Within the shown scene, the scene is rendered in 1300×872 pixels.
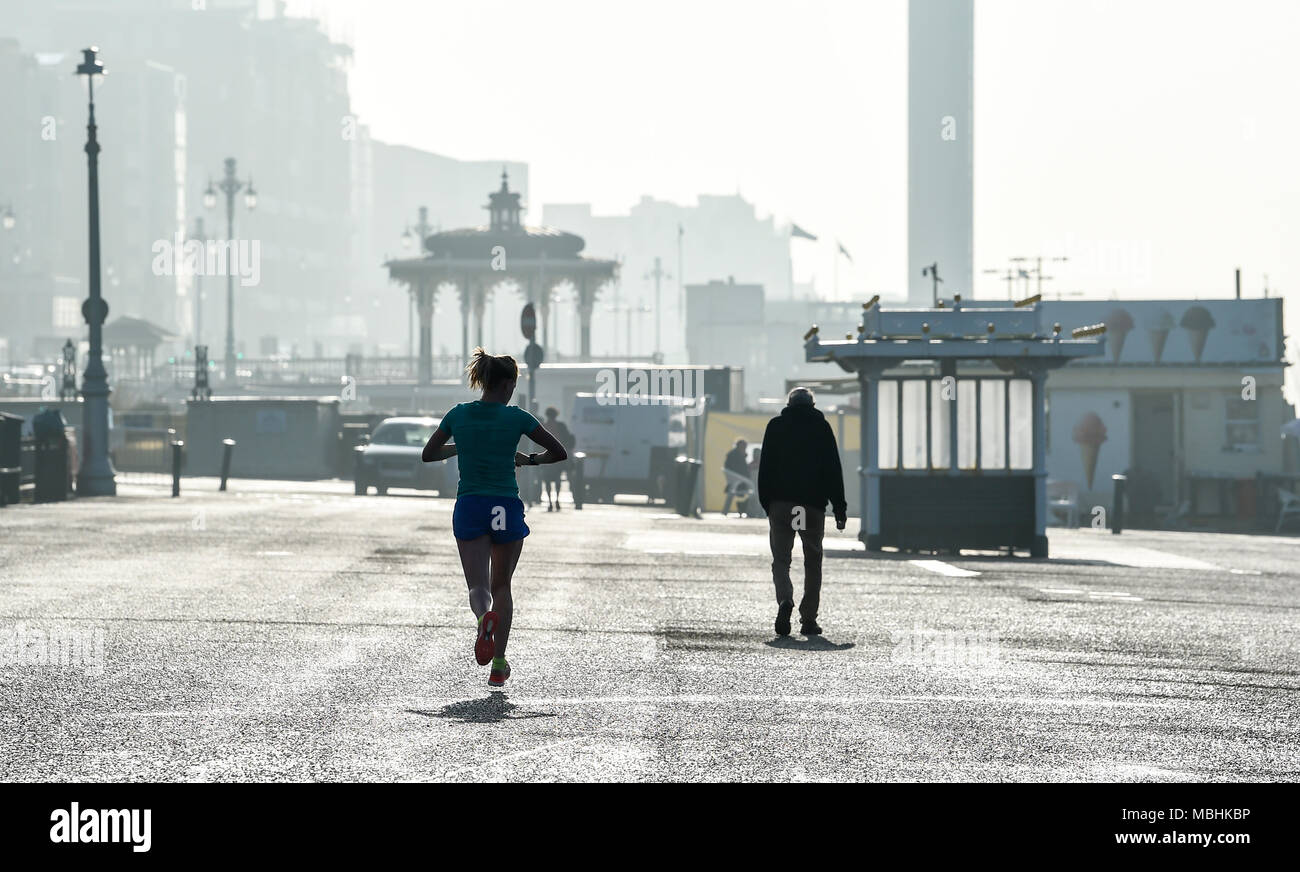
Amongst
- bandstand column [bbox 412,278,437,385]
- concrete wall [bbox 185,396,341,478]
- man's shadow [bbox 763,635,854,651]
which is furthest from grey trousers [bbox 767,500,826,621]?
bandstand column [bbox 412,278,437,385]

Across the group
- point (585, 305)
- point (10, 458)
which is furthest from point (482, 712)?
point (585, 305)

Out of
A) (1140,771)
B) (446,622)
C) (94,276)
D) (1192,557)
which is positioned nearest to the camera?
(1140,771)

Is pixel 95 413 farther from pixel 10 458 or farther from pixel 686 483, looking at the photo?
pixel 686 483

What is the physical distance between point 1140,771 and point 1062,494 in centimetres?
4732

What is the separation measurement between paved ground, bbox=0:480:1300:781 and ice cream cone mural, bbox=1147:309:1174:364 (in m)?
43.9

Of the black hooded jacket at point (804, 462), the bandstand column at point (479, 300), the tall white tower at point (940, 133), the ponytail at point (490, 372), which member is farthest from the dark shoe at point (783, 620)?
the tall white tower at point (940, 133)

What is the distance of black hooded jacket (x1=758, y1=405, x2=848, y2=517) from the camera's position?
12398 millimetres

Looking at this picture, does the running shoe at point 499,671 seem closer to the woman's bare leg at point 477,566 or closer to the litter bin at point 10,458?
the woman's bare leg at point 477,566

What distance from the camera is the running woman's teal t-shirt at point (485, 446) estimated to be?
941 cm

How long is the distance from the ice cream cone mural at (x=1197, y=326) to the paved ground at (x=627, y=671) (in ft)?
144

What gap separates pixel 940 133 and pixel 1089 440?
135 m

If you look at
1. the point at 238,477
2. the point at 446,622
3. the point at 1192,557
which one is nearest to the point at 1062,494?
the point at 238,477
